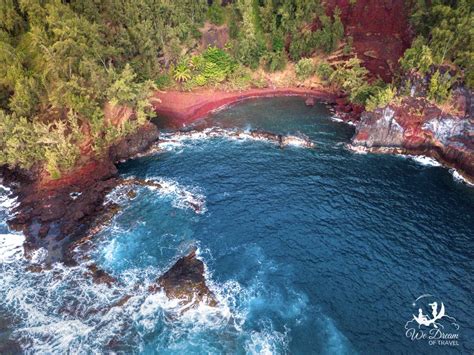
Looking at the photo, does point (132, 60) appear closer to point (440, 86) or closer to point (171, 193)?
point (171, 193)

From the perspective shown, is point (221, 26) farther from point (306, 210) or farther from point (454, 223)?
point (454, 223)

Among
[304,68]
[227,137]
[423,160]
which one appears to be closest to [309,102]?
[304,68]

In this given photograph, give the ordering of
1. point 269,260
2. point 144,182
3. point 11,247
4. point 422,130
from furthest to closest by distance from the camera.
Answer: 1. point 422,130
2. point 144,182
3. point 11,247
4. point 269,260

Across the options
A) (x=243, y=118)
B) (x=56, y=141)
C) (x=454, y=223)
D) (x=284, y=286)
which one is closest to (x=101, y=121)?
(x=56, y=141)

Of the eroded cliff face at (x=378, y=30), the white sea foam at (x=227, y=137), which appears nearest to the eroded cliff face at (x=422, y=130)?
the white sea foam at (x=227, y=137)

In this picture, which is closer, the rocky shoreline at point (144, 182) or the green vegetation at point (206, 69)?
the rocky shoreline at point (144, 182)

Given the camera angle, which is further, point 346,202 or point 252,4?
point 252,4

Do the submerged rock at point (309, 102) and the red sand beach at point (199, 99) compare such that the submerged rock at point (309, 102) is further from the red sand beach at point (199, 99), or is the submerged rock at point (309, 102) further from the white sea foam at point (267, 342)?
the white sea foam at point (267, 342)
